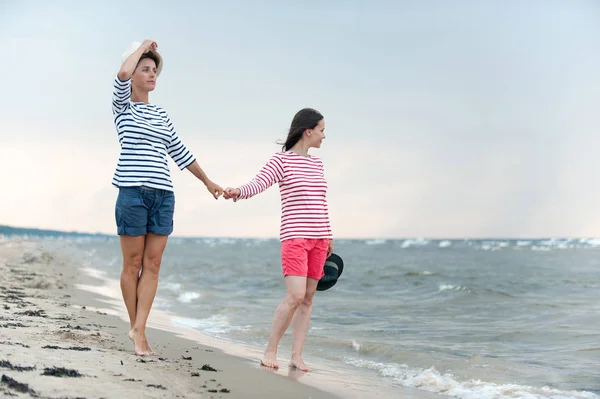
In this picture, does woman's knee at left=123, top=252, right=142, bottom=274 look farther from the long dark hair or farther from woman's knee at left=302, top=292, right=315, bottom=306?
the long dark hair

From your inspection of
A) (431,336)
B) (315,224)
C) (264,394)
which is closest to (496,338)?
(431,336)

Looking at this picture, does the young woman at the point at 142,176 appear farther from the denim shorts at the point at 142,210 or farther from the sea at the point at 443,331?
the sea at the point at 443,331

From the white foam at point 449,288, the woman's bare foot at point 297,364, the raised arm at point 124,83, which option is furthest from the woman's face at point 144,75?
the white foam at point 449,288

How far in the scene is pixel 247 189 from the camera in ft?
15.2

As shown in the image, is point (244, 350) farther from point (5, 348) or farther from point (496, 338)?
point (496, 338)

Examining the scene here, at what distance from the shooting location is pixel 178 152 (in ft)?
15.1

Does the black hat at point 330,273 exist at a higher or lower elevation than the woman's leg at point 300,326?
higher

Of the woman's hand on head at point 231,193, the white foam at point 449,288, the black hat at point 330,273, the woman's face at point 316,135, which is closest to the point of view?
the woman's hand on head at point 231,193

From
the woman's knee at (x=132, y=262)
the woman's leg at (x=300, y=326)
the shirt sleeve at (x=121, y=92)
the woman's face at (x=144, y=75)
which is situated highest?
the woman's face at (x=144, y=75)

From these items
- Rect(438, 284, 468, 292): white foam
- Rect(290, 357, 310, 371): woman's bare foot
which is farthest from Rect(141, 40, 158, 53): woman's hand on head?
Rect(438, 284, 468, 292): white foam

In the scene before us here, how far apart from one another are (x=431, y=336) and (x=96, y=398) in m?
6.04

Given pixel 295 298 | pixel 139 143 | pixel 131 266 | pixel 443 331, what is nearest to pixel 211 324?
pixel 443 331

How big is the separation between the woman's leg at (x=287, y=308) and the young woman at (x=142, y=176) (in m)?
0.86

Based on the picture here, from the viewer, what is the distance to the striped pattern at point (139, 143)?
4.29m
